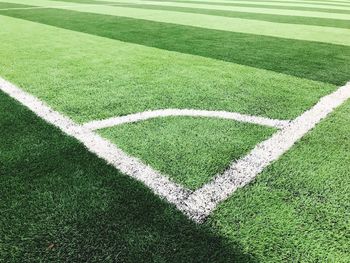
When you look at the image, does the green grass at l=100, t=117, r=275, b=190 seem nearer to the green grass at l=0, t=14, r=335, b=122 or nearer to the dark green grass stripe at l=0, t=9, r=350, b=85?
the green grass at l=0, t=14, r=335, b=122

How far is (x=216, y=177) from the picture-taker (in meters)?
2.21

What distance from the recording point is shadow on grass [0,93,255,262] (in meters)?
1.62

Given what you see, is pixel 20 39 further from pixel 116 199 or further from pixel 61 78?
pixel 116 199

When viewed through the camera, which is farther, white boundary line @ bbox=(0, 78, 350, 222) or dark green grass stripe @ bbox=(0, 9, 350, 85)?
dark green grass stripe @ bbox=(0, 9, 350, 85)

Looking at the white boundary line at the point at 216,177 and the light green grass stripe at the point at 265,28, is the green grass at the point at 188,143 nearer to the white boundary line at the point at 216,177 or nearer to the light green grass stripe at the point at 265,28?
the white boundary line at the point at 216,177

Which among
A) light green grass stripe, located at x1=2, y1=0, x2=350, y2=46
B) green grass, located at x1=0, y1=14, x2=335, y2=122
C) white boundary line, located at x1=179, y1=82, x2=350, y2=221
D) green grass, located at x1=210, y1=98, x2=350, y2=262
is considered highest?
light green grass stripe, located at x1=2, y1=0, x2=350, y2=46

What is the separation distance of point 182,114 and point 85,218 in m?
1.55

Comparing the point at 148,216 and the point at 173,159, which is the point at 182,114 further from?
the point at 148,216

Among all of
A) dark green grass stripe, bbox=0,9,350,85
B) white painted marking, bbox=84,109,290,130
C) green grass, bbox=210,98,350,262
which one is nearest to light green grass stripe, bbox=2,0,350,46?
dark green grass stripe, bbox=0,9,350,85

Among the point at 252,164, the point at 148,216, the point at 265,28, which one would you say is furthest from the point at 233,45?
the point at 148,216

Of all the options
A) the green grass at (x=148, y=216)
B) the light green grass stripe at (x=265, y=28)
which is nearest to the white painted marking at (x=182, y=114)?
the green grass at (x=148, y=216)

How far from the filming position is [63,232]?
174 cm

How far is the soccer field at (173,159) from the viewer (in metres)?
1.70

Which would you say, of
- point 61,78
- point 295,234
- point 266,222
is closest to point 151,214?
point 266,222
